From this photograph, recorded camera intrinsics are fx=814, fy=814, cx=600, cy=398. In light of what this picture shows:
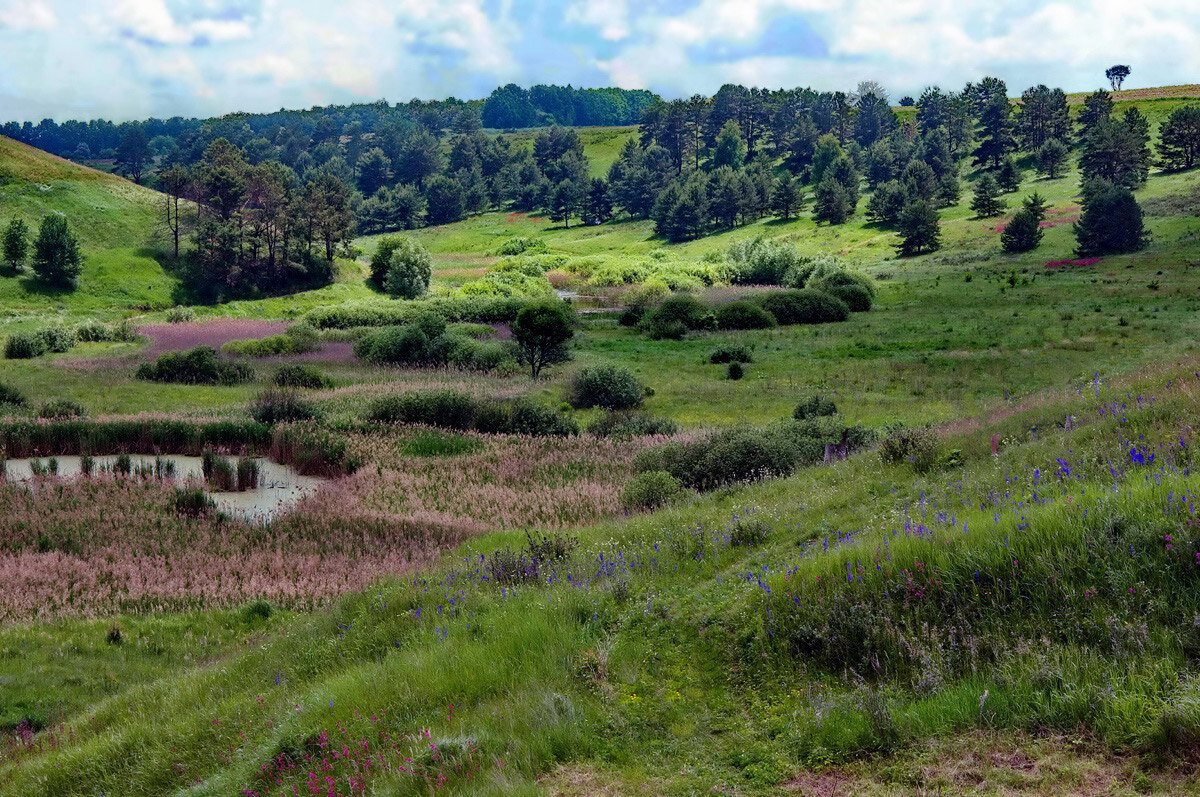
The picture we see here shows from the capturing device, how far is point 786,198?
5017 inches

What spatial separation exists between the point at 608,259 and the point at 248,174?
41.5 metres

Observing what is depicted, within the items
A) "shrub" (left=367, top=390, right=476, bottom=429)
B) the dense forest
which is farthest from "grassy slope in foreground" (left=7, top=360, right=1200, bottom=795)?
the dense forest

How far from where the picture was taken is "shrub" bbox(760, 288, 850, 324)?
182 feet

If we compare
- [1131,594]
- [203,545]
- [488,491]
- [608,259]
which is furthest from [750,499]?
[608,259]

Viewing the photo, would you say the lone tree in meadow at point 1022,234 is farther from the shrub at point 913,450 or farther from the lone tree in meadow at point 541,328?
the shrub at point 913,450

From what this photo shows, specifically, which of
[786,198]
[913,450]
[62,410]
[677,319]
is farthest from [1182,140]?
[62,410]

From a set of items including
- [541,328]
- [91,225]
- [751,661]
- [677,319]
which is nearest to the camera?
[751,661]

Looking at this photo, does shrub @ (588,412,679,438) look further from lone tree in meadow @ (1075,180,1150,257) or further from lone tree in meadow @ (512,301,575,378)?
lone tree in meadow @ (1075,180,1150,257)

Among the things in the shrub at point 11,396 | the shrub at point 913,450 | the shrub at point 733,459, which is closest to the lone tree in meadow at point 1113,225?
the shrub at point 733,459

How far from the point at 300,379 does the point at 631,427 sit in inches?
652

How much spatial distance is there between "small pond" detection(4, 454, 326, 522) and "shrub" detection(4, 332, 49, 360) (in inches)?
1103

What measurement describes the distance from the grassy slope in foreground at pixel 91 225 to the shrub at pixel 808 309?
55.3 metres

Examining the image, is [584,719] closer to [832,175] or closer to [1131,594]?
[1131,594]

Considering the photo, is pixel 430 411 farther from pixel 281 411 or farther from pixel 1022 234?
pixel 1022 234
